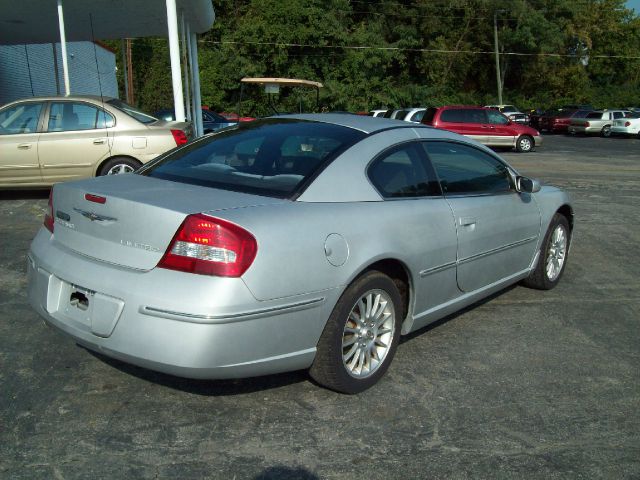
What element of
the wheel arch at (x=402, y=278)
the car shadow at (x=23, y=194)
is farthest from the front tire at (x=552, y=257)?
the car shadow at (x=23, y=194)

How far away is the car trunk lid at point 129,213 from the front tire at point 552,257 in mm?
2915

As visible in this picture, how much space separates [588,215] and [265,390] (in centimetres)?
714

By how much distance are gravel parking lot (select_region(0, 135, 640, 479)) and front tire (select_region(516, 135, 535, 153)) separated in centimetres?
1966

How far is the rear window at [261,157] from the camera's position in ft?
11.6

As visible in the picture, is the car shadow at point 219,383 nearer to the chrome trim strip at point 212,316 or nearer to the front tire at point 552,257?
the chrome trim strip at point 212,316

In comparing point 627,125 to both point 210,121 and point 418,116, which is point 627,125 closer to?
point 418,116

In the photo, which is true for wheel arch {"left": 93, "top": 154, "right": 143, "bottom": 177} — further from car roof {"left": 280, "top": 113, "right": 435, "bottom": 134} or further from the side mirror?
the side mirror

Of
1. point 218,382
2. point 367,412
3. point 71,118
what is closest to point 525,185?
point 367,412

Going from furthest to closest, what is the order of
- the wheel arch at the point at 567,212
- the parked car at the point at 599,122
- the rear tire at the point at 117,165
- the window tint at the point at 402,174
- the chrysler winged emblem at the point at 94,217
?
the parked car at the point at 599,122
the rear tire at the point at 117,165
the wheel arch at the point at 567,212
the window tint at the point at 402,174
the chrysler winged emblem at the point at 94,217

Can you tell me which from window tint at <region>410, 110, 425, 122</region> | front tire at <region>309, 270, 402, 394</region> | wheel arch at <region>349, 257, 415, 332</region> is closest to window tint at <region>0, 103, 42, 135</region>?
wheel arch at <region>349, 257, 415, 332</region>

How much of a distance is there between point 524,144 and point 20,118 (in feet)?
61.2

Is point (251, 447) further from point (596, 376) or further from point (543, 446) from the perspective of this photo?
point (596, 376)

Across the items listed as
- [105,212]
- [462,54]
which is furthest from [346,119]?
[462,54]

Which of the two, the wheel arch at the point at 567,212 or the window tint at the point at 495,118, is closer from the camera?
the wheel arch at the point at 567,212
